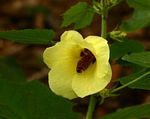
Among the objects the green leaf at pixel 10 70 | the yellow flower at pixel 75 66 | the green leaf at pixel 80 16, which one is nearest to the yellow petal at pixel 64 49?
the yellow flower at pixel 75 66

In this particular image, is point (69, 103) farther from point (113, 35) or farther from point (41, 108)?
point (113, 35)

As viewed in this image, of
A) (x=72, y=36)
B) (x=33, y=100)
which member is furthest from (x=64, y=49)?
(x=33, y=100)

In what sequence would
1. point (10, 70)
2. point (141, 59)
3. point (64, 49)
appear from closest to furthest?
point (141, 59), point (64, 49), point (10, 70)

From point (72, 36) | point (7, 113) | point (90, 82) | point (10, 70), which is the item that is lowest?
point (10, 70)

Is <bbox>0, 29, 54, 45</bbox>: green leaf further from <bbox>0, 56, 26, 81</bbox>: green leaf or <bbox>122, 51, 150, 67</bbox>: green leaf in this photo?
<bbox>0, 56, 26, 81</bbox>: green leaf

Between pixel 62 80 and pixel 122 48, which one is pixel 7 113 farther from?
pixel 122 48

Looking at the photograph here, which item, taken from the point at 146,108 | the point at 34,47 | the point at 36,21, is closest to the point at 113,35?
the point at 146,108

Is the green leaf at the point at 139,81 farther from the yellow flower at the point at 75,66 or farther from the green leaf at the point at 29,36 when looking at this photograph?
the green leaf at the point at 29,36
